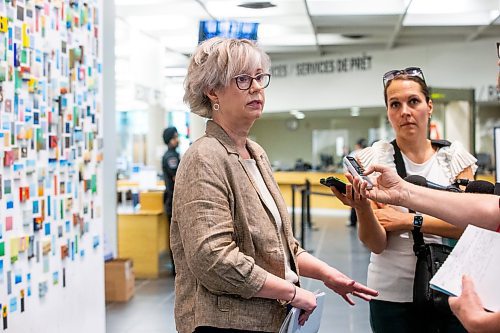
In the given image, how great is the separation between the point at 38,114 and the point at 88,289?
1.34 meters

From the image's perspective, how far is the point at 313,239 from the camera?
1055 centimetres

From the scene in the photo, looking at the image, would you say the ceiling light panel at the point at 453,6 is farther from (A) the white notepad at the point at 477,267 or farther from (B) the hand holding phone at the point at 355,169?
(A) the white notepad at the point at 477,267

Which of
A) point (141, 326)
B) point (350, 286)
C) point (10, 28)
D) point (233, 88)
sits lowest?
point (141, 326)

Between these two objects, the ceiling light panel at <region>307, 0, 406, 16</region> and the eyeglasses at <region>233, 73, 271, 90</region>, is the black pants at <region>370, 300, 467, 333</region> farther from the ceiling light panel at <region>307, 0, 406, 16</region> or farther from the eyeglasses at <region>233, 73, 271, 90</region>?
the ceiling light panel at <region>307, 0, 406, 16</region>

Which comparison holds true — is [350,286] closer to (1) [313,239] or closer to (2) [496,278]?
(2) [496,278]

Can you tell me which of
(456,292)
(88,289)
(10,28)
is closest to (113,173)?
(88,289)

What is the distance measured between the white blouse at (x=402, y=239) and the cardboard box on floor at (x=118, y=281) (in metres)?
4.16

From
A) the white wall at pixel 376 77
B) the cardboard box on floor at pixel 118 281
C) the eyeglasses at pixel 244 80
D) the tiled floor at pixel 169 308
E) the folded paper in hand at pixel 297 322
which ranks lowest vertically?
the tiled floor at pixel 169 308

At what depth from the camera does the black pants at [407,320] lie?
2205 mm

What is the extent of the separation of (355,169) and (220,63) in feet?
1.75

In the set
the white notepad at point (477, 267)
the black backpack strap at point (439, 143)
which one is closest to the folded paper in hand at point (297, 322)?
the white notepad at point (477, 267)

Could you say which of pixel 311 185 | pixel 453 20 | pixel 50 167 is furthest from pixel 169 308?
pixel 311 185

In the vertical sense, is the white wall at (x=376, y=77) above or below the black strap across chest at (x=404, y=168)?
above

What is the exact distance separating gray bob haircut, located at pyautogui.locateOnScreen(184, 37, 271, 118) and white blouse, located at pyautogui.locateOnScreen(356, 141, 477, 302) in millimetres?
702
